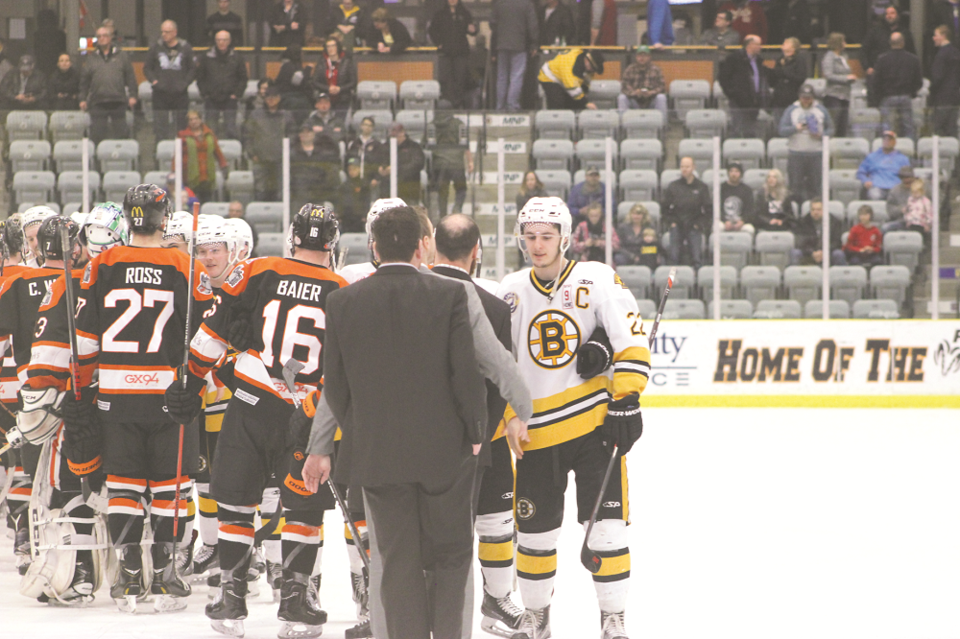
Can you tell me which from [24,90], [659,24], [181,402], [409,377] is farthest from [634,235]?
[409,377]

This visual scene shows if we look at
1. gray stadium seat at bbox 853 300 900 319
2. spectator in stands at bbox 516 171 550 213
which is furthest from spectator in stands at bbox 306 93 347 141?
gray stadium seat at bbox 853 300 900 319

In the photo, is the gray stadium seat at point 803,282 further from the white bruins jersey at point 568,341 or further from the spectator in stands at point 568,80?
the white bruins jersey at point 568,341

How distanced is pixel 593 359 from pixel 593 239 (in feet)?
22.7

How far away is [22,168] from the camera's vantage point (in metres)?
11.0

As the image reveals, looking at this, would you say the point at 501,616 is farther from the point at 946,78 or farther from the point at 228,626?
the point at 946,78

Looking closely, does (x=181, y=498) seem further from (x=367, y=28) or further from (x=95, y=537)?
(x=367, y=28)

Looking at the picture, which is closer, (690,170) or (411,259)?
(411,259)

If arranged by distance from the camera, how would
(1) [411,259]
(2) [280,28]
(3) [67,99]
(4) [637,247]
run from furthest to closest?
(2) [280,28] < (3) [67,99] < (4) [637,247] < (1) [411,259]

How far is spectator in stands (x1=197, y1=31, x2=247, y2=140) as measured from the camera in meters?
11.8

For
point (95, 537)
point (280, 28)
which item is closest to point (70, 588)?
point (95, 537)

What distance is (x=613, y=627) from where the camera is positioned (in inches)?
152

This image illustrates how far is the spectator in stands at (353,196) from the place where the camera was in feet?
35.2

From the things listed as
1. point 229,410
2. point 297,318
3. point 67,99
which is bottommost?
point 229,410

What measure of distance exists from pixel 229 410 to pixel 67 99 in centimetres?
895
